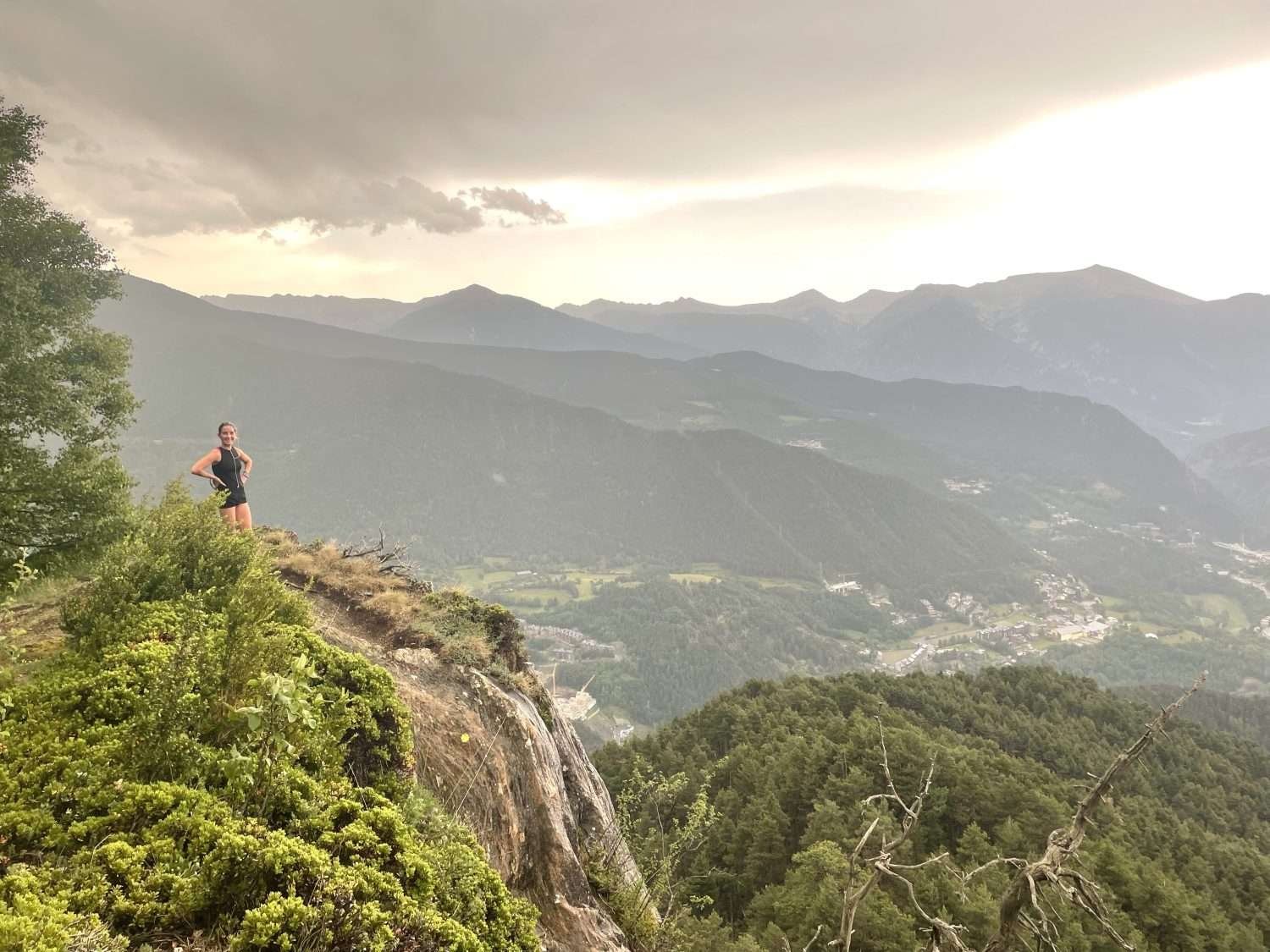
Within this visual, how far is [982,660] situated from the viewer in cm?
13775

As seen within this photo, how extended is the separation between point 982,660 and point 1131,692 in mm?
58413

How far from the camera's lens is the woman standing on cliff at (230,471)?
38.0 feet

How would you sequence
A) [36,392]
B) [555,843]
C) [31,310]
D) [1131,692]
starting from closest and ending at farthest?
[555,843], [36,392], [31,310], [1131,692]

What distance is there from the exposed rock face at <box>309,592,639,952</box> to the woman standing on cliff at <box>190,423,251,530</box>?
2.73 metres

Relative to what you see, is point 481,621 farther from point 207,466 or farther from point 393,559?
point 207,466

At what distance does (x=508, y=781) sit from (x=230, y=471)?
28.3 ft

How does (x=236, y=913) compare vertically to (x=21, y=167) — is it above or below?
below

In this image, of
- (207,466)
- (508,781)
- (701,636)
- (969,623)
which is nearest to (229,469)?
(207,466)

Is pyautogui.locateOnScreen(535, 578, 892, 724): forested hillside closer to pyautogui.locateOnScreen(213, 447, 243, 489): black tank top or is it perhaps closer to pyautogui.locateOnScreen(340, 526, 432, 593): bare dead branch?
pyautogui.locateOnScreen(340, 526, 432, 593): bare dead branch

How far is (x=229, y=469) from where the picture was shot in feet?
39.0

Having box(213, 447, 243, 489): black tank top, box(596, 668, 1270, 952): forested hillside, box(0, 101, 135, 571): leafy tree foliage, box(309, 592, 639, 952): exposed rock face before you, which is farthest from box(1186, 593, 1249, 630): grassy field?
box(0, 101, 135, 571): leafy tree foliage

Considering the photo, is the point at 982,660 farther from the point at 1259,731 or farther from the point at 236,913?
the point at 236,913

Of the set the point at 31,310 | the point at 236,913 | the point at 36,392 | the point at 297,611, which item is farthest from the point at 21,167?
the point at 236,913

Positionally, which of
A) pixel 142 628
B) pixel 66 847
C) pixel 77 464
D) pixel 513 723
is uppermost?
pixel 77 464
